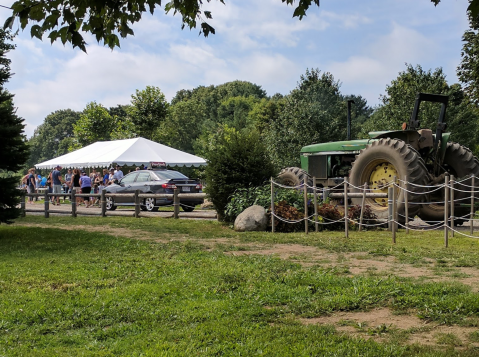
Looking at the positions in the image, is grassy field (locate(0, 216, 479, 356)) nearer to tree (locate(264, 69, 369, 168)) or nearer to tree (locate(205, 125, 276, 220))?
tree (locate(205, 125, 276, 220))

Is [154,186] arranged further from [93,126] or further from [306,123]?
[93,126]

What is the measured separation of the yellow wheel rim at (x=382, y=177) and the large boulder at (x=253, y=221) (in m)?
2.86

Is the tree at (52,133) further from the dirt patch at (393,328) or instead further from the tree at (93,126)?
the dirt patch at (393,328)

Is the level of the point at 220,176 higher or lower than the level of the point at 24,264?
higher

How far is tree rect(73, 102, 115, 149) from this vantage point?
168 ft

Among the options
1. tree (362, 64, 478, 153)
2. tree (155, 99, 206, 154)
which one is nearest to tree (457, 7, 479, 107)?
tree (362, 64, 478, 153)

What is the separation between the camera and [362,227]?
12.8 metres

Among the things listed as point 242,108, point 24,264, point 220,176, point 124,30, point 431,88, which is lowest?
point 24,264

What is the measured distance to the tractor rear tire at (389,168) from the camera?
12131mm

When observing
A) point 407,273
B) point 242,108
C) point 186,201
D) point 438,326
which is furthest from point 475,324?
point 242,108

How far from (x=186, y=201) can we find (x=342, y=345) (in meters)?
14.4

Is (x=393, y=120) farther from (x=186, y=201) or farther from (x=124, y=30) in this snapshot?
(x=124, y=30)

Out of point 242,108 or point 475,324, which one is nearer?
point 475,324

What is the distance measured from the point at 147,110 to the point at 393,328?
40.2 m
